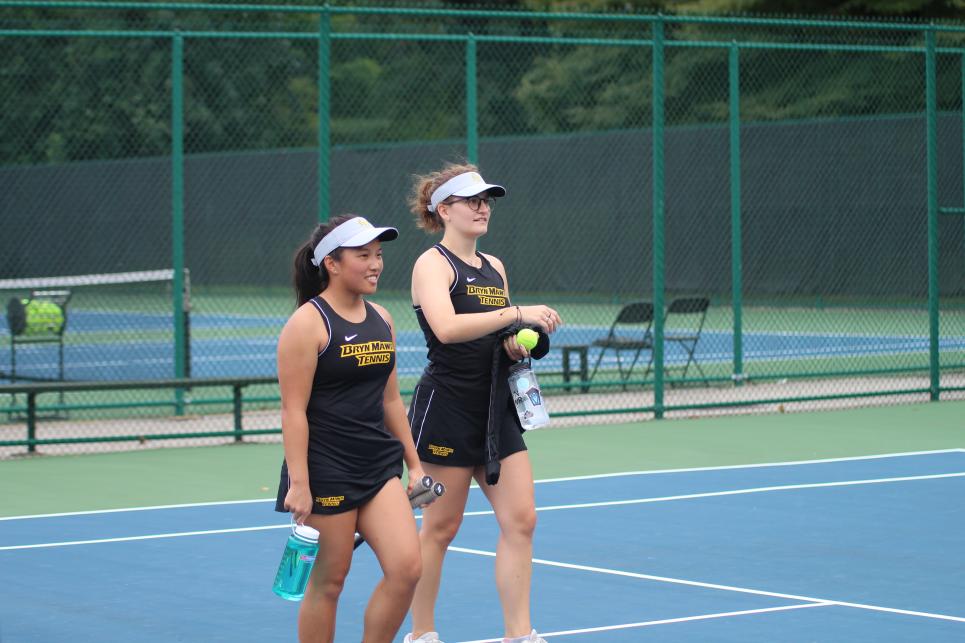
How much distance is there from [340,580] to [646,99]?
90.9ft

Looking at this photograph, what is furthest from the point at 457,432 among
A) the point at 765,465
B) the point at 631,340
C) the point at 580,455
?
the point at 631,340

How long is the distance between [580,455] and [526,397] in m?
5.97

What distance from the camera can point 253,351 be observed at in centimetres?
2183

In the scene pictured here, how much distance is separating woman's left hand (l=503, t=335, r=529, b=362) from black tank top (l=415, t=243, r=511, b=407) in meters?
0.08

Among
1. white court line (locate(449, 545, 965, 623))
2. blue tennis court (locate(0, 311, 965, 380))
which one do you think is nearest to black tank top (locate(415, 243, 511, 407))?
white court line (locate(449, 545, 965, 623))

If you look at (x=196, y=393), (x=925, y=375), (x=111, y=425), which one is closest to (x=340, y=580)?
(x=111, y=425)

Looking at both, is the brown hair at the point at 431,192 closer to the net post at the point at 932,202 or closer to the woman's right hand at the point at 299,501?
the woman's right hand at the point at 299,501

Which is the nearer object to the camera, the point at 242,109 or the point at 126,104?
the point at 126,104

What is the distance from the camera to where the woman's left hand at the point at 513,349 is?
6078mm

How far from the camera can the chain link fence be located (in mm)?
14156

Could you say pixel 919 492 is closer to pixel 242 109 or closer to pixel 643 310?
pixel 643 310

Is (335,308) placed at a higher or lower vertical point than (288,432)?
higher

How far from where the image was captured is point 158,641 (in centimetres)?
650

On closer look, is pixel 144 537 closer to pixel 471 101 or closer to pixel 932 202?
pixel 471 101
